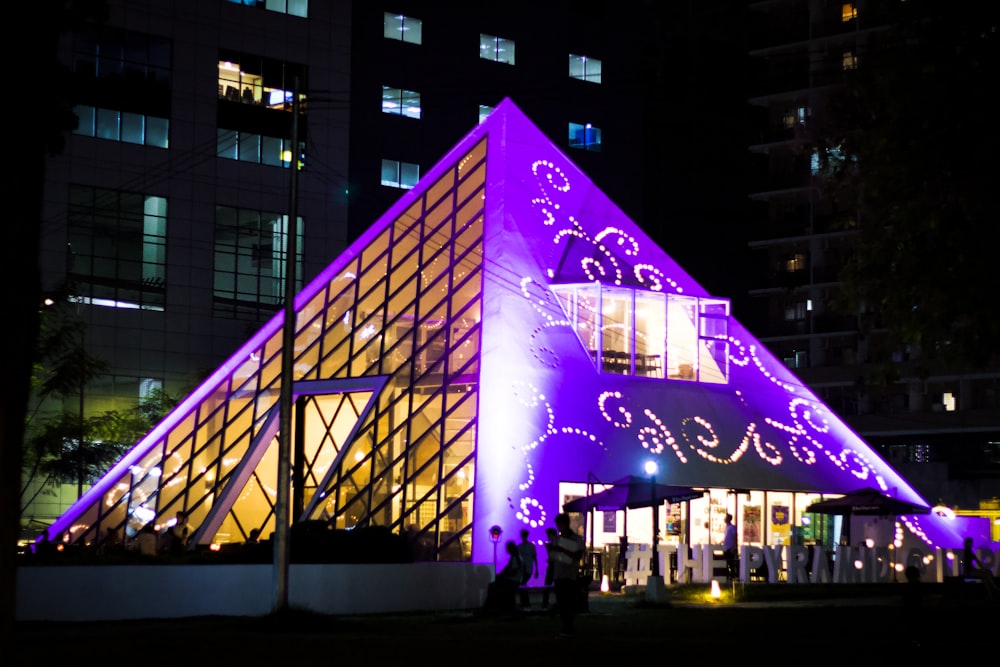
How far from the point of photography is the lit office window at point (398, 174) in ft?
228

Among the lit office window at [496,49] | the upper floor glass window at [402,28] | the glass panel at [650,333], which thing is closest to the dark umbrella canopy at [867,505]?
the glass panel at [650,333]

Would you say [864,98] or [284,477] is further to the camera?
[284,477]

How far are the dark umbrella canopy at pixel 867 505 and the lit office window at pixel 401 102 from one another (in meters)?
38.6

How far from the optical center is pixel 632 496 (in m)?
31.9

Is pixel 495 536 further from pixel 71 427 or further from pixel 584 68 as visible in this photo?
pixel 584 68

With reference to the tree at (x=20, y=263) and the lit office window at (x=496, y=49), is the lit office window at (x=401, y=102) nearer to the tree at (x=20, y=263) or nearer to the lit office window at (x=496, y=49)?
the lit office window at (x=496, y=49)

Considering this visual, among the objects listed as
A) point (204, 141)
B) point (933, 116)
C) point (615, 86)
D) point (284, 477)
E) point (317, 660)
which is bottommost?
point (317, 660)

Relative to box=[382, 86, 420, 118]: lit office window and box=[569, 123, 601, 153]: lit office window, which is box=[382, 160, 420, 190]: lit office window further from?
box=[569, 123, 601, 153]: lit office window

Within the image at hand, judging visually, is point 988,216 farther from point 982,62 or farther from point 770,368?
point 770,368

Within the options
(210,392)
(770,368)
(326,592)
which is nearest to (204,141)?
(210,392)

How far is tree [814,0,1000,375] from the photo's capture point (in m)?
16.2

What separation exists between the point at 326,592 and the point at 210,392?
1663 cm

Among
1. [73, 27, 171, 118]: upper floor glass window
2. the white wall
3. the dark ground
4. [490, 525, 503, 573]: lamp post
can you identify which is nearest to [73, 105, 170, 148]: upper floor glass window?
[73, 27, 171, 118]: upper floor glass window

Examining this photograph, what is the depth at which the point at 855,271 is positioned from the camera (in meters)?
17.5
